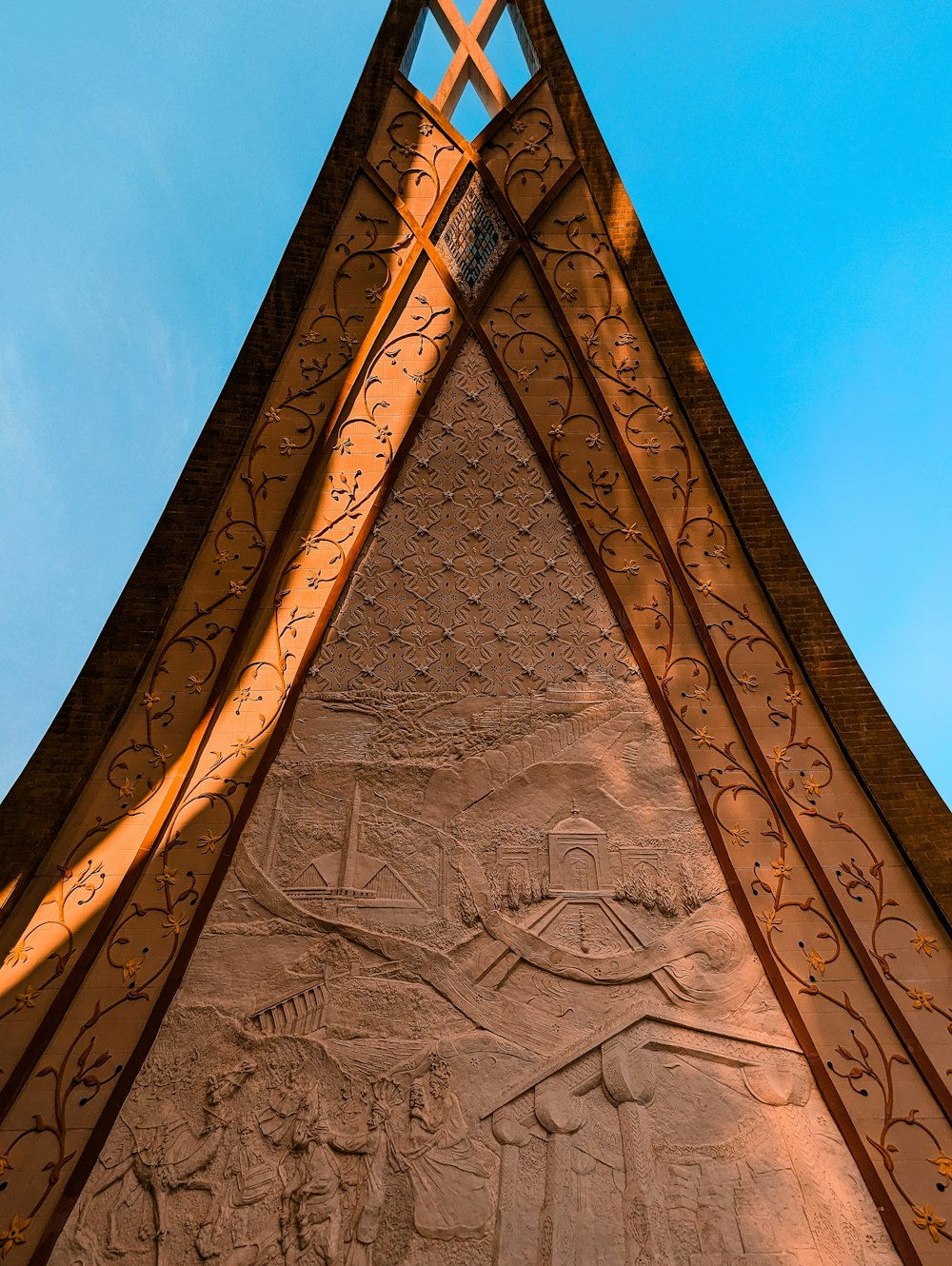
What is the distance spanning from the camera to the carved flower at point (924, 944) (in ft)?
11.4

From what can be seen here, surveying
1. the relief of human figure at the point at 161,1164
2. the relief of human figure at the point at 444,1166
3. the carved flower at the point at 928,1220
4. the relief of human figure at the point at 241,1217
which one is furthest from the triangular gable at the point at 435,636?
the relief of human figure at the point at 241,1217

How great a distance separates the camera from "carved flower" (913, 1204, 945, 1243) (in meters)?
3.01

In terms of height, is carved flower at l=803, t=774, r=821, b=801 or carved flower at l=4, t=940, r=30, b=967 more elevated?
carved flower at l=803, t=774, r=821, b=801

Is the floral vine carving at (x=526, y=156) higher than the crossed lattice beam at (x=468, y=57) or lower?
lower

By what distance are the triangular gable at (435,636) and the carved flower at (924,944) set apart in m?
0.01

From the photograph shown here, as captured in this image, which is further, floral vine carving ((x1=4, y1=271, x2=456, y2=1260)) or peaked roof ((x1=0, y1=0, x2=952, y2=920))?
peaked roof ((x1=0, y1=0, x2=952, y2=920))

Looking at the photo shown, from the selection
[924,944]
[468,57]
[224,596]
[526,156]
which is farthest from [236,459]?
[924,944]

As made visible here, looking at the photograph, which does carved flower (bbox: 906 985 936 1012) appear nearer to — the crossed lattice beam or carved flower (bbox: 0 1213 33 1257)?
carved flower (bbox: 0 1213 33 1257)

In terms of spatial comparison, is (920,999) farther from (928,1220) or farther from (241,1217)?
(241,1217)

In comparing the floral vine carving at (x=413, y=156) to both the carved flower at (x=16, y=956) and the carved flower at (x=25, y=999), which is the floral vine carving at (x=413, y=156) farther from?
the carved flower at (x=25, y=999)

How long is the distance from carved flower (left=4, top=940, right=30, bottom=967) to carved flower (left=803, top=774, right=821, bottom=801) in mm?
2896

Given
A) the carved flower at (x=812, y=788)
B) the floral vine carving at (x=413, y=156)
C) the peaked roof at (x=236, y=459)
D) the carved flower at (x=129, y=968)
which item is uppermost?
the floral vine carving at (x=413, y=156)

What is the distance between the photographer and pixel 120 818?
3.74 metres

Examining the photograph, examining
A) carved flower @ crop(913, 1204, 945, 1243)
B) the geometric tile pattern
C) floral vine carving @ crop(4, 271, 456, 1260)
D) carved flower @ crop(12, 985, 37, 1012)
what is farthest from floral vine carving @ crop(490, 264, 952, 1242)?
carved flower @ crop(12, 985, 37, 1012)
